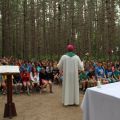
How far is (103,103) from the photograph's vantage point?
11.4ft

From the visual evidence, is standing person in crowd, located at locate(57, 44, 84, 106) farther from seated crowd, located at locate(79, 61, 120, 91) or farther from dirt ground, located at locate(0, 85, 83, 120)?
seated crowd, located at locate(79, 61, 120, 91)

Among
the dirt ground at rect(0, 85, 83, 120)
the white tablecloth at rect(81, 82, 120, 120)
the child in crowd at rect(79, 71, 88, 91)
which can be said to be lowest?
the dirt ground at rect(0, 85, 83, 120)

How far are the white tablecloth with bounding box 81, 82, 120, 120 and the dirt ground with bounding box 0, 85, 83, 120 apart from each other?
376cm

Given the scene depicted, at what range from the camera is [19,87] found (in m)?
11.9

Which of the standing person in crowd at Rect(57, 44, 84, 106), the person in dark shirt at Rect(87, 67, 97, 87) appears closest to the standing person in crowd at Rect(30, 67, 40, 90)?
the person in dark shirt at Rect(87, 67, 97, 87)

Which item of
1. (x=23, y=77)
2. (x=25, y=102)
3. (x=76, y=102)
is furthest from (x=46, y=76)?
(x=76, y=102)

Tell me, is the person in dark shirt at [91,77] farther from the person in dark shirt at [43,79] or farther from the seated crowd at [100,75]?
the person in dark shirt at [43,79]

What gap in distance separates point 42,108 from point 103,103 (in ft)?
18.4

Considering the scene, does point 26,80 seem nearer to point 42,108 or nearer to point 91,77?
point 91,77

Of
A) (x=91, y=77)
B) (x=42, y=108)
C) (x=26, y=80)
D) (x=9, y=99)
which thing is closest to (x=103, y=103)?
(x=9, y=99)

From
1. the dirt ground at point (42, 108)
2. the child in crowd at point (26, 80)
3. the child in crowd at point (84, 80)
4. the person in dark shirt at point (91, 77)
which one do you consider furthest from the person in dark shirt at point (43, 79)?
the person in dark shirt at point (91, 77)

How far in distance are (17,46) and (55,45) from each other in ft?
18.3

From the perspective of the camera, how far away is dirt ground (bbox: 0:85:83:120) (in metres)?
7.73

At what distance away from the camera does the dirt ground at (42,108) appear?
7.73 m
